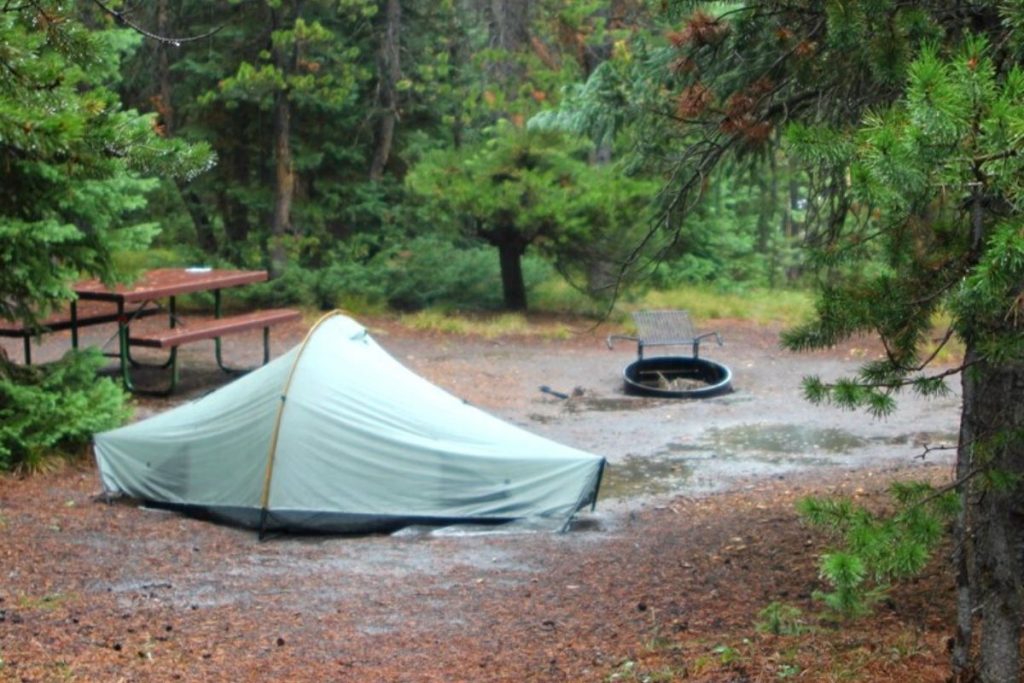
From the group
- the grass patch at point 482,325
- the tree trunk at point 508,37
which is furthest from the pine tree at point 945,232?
the tree trunk at point 508,37

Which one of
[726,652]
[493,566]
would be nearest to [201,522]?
[493,566]

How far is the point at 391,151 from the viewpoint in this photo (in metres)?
24.5

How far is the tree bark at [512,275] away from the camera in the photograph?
21661mm

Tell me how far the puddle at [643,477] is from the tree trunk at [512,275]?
861 cm

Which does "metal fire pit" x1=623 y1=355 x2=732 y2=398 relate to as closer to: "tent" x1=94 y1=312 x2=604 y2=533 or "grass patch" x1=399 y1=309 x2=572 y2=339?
"grass patch" x1=399 y1=309 x2=572 y2=339

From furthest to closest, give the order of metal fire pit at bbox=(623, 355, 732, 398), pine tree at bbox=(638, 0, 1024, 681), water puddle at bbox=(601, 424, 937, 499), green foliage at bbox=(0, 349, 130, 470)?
metal fire pit at bbox=(623, 355, 732, 398) < water puddle at bbox=(601, 424, 937, 499) < green foliage at bbox=(0, 349, 130, 470) < pine tree at bbox=(638, 0, 1024, 681)

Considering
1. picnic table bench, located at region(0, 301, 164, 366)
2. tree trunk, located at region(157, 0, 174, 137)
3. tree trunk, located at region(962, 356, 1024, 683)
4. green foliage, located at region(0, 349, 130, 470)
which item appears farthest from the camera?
tree trunk, located at region(157, 0, 174, 137)

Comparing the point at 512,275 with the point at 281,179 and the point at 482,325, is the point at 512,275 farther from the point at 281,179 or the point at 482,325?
the point at 281,179

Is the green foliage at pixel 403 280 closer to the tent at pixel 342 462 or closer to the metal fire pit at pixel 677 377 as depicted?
the metal fire pit at pixel 677 377

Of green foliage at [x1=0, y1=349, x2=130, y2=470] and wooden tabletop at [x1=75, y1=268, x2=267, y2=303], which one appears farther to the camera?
wooden tabletop at [x1=75, y1=268, x2=267, y2=303]

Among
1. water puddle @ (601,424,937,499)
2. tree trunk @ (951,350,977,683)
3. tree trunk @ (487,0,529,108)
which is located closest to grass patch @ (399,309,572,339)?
tree trunk @ (487,0,529,108)

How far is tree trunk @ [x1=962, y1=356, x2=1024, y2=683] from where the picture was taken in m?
5.21

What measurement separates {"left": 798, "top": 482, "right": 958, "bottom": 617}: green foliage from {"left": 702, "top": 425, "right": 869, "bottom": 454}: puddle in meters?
8.49

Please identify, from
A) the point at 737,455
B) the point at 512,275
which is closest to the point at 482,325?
the point at 512,275
